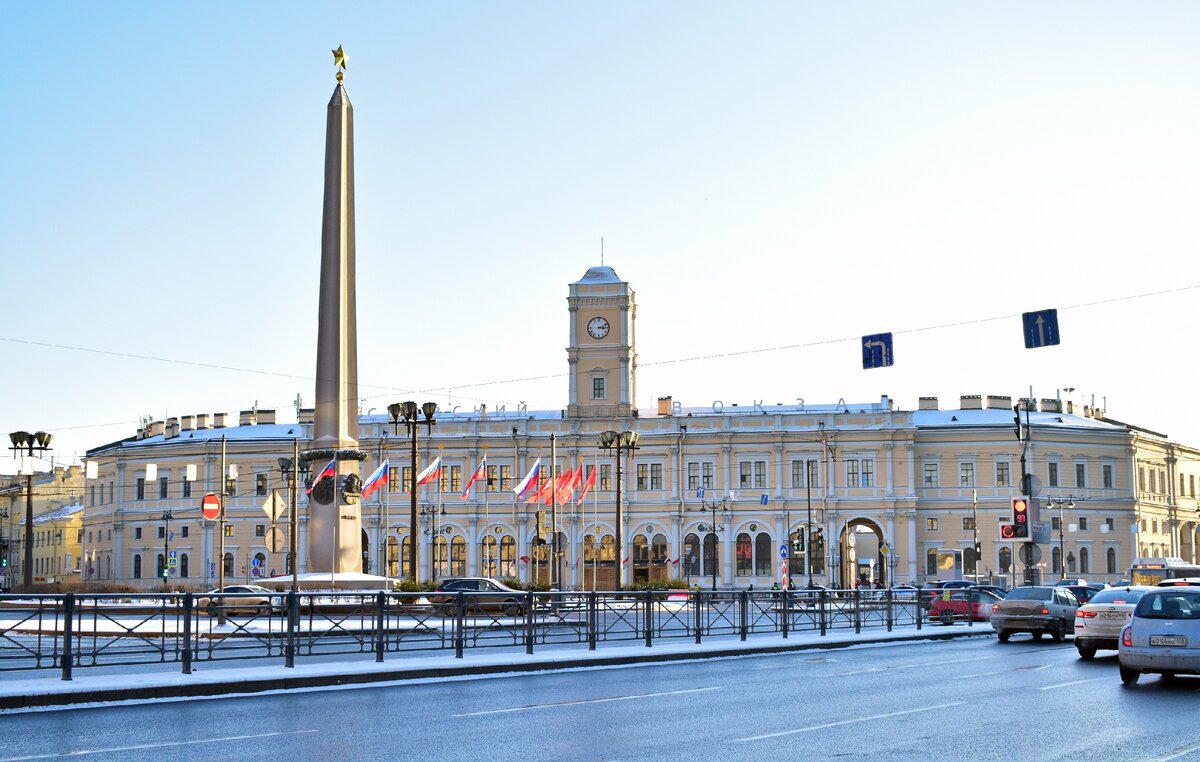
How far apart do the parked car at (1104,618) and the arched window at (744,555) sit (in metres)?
67.6

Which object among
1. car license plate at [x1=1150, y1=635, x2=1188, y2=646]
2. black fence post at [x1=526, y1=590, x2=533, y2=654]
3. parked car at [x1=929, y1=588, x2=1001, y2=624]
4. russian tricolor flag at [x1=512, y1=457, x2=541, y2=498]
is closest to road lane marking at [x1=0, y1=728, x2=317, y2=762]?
black fence post at [x1=526, y1=590, x2=533, y2=654]

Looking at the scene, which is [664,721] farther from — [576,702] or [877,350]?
[877,350]

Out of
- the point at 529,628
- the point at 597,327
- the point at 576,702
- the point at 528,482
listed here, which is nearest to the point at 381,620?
the point at 529,628

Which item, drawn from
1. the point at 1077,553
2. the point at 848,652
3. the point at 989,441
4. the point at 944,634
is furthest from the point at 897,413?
the point at 848,652

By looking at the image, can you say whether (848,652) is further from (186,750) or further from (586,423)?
(586,423)

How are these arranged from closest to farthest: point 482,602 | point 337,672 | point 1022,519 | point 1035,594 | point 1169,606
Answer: point 1169,606 → point 337,672 → point 482,602 → point 1035,594 → point 1022,519

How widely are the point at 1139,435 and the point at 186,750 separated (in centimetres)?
9692

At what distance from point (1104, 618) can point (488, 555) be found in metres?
72.6

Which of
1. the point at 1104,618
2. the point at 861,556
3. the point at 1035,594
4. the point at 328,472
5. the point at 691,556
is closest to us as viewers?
the point at 1104,618

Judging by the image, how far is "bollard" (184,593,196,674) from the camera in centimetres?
2014

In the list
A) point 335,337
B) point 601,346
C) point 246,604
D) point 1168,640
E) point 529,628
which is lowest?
point 529,628

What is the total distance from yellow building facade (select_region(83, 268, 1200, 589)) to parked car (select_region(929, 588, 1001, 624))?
1848 inches

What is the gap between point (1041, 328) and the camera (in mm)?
31875

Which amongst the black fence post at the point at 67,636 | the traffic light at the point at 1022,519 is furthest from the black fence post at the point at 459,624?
the traffic light at the point at 1022,519
